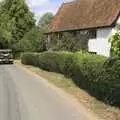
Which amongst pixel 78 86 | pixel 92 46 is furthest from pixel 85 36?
pixel 78 86

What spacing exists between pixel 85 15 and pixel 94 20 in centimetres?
352

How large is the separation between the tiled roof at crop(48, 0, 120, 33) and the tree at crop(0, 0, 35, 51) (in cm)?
1646

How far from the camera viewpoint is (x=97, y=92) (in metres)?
16.4

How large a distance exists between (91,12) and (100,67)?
34162 mm

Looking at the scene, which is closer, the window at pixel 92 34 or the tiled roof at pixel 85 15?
the tiled roof at pixel 85 15

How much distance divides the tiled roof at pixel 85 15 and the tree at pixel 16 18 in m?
16.5

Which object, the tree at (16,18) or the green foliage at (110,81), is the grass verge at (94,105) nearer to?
the green foliage at (110,81)

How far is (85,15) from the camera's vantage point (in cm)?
5000

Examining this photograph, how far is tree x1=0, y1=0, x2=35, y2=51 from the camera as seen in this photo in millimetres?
75312

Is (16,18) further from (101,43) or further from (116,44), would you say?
(116,44)

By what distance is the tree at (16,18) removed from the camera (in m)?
75.3

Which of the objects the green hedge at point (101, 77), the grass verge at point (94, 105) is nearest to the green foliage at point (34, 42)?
the green hedge at point (101, 77)

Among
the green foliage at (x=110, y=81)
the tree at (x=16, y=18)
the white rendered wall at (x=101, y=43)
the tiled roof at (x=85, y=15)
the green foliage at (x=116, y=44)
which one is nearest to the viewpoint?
the green foliage at (x=110, y=81)

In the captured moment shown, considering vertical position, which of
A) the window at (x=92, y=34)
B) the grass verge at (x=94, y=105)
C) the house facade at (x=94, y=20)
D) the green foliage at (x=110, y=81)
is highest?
the house facade at (x=94, y=20)
